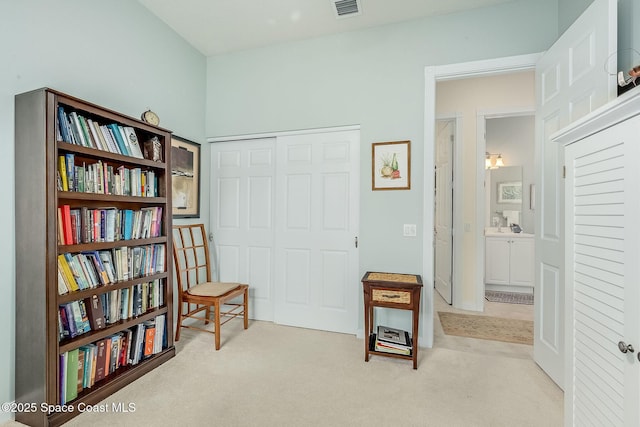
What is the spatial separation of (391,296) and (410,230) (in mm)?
671

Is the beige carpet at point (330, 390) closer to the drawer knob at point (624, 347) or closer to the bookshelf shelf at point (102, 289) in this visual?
the bookshelf shelf at point (102, 289)

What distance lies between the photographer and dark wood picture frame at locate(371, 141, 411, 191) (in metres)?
2.66

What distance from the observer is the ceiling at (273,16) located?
246cm

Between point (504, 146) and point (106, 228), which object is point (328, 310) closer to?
point (106, 228)

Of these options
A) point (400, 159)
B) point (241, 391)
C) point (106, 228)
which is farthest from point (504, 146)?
point (106, 228)

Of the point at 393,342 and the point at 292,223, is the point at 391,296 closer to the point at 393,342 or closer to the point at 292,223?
the point at 393,342

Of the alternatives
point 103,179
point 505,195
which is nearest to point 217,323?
point 103,179

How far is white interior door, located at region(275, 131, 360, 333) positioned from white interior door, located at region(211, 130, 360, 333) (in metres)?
0.01

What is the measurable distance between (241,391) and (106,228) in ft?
4.63

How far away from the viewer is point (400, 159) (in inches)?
105

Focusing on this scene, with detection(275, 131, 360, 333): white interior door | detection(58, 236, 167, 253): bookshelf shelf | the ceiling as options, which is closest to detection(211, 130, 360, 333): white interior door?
detection(275, 131, 360, 333): white interior door

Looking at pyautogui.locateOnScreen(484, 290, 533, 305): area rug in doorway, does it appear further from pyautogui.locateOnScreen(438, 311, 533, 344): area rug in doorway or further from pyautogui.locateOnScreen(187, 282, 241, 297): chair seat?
pyautogui.locateOnScreen(187, 282, 241, 297): chair seat

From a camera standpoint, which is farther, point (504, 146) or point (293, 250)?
point (504, 146)

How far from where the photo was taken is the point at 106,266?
1939 millimetres
